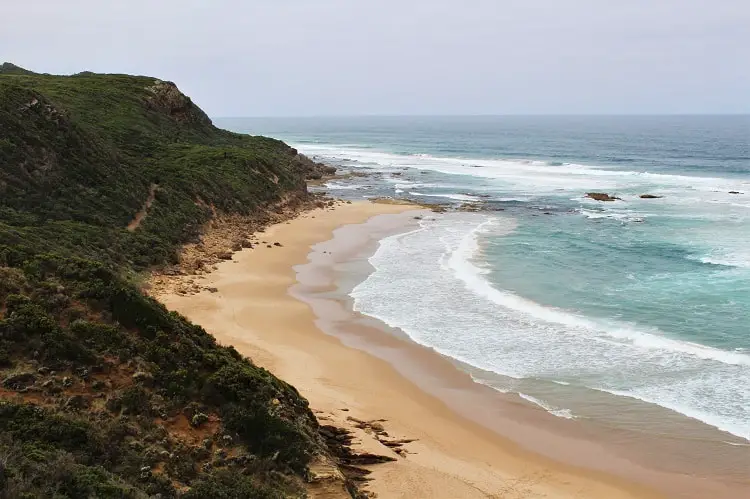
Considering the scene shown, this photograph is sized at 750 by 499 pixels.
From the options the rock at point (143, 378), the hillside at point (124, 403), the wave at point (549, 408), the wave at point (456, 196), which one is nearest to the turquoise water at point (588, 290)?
the wave at point (549, 408)

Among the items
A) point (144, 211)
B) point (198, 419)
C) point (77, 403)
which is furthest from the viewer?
point (144, 211)

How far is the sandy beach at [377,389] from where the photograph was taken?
39.8 ft

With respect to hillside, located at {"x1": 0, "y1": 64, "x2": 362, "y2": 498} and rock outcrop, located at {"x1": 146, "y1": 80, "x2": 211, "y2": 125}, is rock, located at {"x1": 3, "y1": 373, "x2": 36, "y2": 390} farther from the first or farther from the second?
rock outcrop, located at {"x1": 146, "y1": 80, "x2": 211, "y2": 125}

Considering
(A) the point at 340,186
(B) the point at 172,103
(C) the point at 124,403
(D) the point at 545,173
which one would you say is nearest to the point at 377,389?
(C) the point at 124,403

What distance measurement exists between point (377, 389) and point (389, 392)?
35 cm

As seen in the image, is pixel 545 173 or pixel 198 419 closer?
pixel 198 419

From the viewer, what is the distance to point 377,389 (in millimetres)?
16500

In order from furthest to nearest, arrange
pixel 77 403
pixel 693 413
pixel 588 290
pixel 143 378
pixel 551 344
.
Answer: pixel 588 290
pixel 551 344
pixel 693 413
pixel 143 378
pixel 77 403

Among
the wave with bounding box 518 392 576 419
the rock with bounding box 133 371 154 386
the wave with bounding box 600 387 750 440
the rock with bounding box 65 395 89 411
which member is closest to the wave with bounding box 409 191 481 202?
the wave with bounding box 600 387 750 440

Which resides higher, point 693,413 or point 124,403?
point 124,403

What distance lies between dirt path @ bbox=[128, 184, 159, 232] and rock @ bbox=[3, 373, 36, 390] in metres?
18.6

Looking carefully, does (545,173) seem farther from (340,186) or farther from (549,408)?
(549,408)

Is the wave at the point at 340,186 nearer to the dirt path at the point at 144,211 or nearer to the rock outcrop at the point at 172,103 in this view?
the rock outcrop at the point at 172,103

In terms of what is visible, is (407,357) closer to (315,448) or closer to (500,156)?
(315,448)
